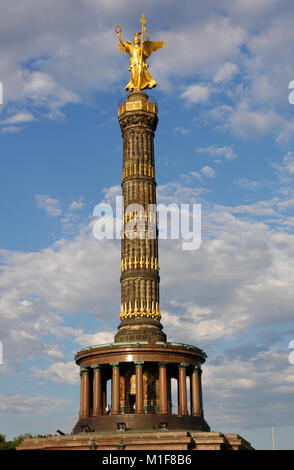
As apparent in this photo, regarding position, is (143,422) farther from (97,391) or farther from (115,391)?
(97,391)

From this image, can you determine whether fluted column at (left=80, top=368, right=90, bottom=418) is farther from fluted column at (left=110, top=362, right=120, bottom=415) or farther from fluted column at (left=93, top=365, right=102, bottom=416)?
fluted column at (left=110, top=362, right=120, bottom=415)

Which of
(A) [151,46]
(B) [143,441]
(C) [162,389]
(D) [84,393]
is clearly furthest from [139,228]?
(B) [143,441]

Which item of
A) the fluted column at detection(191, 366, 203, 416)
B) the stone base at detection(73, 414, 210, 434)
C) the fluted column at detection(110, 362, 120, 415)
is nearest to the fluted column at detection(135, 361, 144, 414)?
the stone base at detection(73, 414, 210, 434)

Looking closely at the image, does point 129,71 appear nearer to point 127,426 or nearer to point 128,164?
point 128,164

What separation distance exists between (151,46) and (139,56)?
1.98m

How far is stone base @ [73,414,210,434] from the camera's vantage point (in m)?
52.5

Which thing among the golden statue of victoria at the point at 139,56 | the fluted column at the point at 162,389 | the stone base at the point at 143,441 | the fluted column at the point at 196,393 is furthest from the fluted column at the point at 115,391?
the golden statue of victoria at the point at 139,56

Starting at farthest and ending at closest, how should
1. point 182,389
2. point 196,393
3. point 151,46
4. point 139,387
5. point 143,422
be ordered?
point 151,46
point 196,393
point 182,389
point 139,387
point 143,422

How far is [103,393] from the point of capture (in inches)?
2425

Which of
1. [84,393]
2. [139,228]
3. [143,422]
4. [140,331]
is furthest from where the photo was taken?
[139,228]

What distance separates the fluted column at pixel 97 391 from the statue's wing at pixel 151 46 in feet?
114

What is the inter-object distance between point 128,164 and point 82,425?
26374mm

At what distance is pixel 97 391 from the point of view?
5606cm

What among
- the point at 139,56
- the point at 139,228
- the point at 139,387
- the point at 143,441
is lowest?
the point at 143,441
